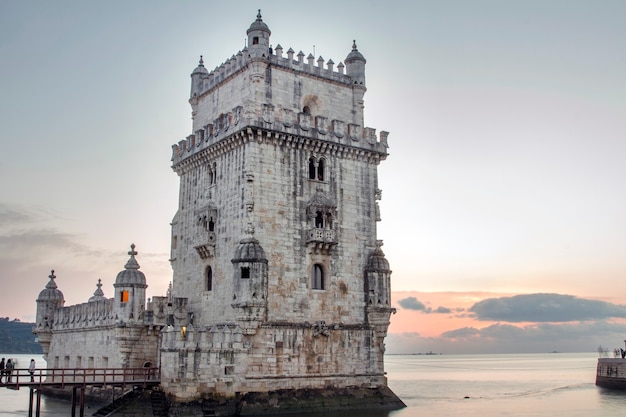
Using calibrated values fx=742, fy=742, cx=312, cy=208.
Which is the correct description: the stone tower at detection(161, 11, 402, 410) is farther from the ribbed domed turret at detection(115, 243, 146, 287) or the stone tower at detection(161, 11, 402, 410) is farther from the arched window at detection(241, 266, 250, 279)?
the ribbed domed turret at detection(115, 243, 146, 287)

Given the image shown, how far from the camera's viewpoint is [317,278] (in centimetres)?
4503

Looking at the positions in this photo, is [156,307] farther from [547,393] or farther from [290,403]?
[547,393]

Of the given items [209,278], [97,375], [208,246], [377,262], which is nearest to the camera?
[97,375]

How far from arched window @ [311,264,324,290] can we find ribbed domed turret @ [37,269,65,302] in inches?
1025

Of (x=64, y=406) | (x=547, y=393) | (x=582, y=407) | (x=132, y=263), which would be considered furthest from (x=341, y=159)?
(x=547, y=393)

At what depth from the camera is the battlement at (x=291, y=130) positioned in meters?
44.4

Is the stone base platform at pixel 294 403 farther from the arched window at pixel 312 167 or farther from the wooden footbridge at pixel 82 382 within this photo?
the arched window at pixel 312 167

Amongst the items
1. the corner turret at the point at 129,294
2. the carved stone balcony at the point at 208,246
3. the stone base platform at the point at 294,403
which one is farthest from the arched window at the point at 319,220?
the corner turret at the point at 129,294

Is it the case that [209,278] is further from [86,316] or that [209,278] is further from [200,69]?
[200,69]

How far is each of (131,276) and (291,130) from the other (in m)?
13.4

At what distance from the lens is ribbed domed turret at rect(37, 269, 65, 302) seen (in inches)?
2361

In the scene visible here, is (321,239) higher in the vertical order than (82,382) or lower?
higher

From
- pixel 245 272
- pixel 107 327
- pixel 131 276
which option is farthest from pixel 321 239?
pixel 107 327

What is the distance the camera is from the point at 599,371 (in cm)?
7938
